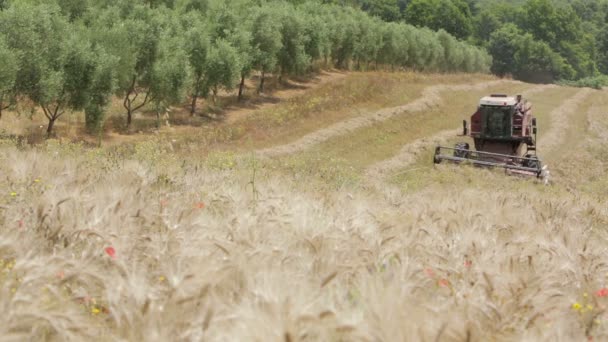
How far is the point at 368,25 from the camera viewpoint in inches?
3034

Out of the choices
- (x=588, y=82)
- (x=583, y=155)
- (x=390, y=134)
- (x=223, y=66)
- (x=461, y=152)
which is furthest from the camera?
(x=588, y=82)

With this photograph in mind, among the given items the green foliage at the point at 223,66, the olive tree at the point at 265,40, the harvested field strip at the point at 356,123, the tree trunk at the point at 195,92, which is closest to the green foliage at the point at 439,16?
the harvested field strip at the point at 356,123

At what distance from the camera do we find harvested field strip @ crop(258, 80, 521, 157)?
33.5 m

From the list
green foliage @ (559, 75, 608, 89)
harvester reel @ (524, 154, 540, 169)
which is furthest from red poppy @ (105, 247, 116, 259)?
green foliage @ (559, 75, 608, 89)

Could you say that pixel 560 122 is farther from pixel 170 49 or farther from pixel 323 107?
pixel 170 49

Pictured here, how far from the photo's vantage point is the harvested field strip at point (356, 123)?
3354cm

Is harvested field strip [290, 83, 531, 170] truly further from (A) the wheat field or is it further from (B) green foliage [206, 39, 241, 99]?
(A) the wheat field

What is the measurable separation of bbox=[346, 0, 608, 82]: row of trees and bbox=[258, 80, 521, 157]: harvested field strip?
92.1m

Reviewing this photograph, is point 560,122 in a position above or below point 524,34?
below

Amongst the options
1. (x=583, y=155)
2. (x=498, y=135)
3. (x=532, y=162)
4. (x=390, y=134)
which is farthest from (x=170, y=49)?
(x=583, y=155)

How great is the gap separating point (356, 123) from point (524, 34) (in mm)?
136630

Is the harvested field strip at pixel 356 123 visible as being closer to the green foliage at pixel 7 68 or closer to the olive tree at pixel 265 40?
the green foliage at pixel 7 68

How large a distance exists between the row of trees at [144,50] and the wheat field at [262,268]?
25.4 m

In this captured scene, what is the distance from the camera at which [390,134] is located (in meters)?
38.7
